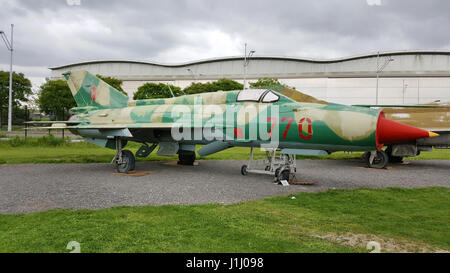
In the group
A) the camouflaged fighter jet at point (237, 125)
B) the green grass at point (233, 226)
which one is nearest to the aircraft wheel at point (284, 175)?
the camouflaged fighter jet at point (237, 125)

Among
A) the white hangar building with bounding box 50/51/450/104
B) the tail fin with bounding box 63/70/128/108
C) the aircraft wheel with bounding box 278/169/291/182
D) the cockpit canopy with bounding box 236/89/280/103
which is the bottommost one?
the aircraft wheel with bounding box 278/169/291/182

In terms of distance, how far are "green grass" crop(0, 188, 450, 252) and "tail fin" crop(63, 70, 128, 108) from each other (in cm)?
839

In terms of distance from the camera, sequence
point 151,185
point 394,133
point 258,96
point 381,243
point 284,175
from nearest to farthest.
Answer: point 381,243, point 394,133, point 151,185, point 284,175, point 258,96

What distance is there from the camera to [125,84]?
60.8 metres

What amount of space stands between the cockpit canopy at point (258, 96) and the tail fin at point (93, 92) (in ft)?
19.1

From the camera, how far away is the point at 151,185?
777cm

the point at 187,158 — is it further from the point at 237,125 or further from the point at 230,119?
the point at 237,125

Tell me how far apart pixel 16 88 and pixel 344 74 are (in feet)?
172

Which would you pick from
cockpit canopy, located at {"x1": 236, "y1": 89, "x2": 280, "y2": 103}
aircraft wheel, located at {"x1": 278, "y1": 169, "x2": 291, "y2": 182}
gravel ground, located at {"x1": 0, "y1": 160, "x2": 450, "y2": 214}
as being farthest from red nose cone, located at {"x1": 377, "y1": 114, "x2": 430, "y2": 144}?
cockpit canopy, located at {"x1": 236, "y1": 89, "x2": 280, "y2": 103}

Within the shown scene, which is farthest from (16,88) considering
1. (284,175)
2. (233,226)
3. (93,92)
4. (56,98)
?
(233,226)

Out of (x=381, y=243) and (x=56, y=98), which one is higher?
(x=56, y=98)

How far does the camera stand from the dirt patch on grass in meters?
3.46

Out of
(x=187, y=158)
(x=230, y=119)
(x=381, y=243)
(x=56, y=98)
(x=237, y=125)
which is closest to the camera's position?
(x=381, y=243)

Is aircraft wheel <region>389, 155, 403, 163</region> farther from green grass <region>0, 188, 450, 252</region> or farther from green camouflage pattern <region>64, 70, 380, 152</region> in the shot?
green grass <region>0, 188, 450, 252</region>
